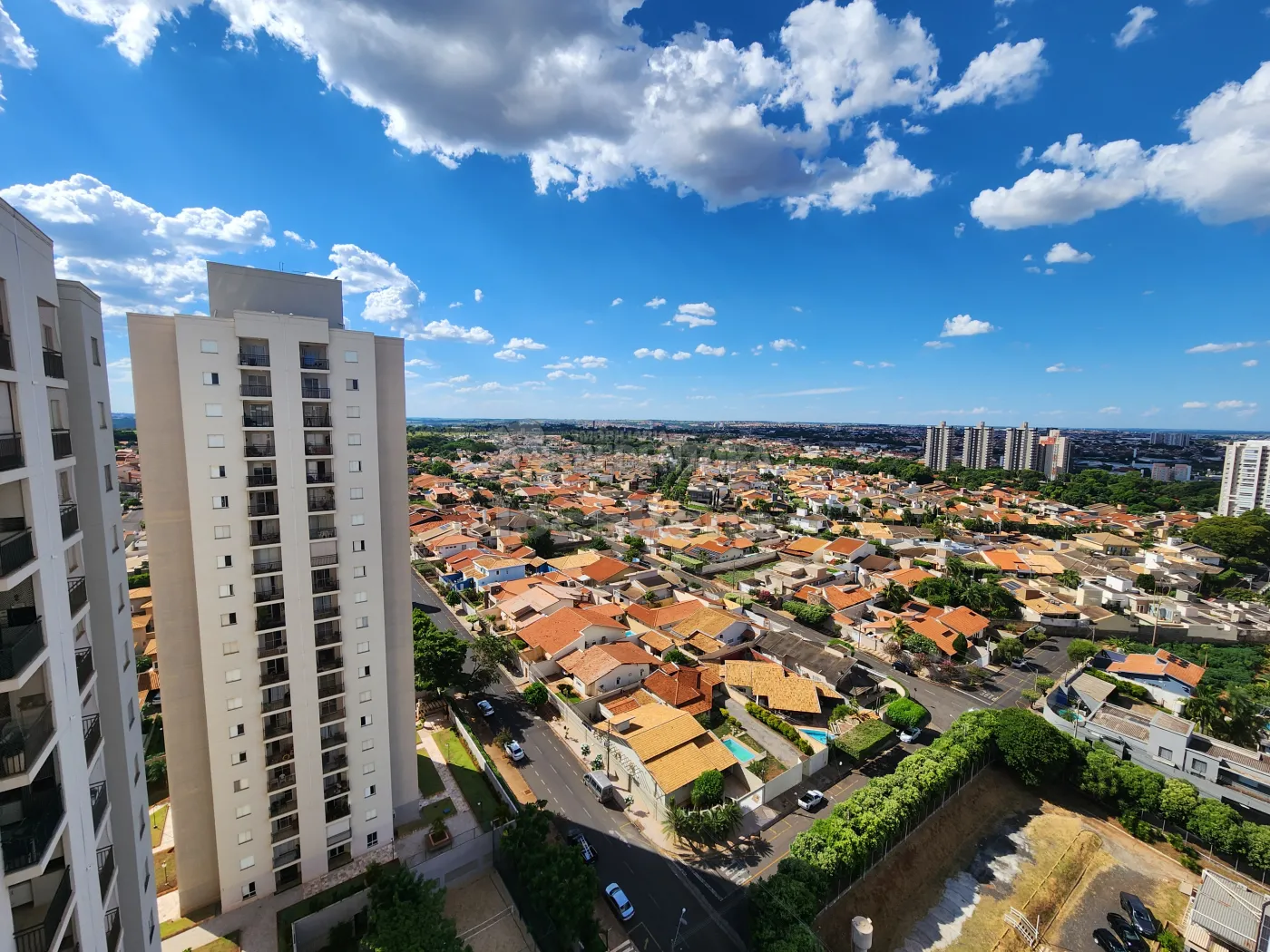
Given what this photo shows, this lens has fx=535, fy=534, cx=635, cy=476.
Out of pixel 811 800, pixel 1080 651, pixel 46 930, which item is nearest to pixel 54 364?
pixel 46 930

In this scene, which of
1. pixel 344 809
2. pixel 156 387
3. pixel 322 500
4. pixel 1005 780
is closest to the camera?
pixel 156 387

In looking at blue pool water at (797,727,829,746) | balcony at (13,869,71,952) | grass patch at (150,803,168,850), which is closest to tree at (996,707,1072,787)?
blue pool water at (797,727,829,746)

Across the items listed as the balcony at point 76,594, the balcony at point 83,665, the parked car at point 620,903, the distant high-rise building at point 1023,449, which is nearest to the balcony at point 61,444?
the balcony at point 76,594

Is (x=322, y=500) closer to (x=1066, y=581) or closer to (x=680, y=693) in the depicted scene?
(x=680, y=693)

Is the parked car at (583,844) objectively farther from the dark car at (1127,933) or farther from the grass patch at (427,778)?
the dark car at (1127,933)

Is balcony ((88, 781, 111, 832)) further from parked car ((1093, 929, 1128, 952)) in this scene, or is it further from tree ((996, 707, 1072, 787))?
tree ((996, 707, 1072, 787))

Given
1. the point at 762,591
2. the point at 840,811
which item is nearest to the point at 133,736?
the point at 840,811
